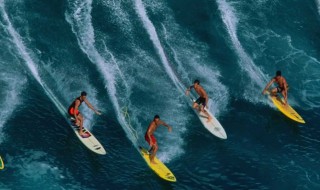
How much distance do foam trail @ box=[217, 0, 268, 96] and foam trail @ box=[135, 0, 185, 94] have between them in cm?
674

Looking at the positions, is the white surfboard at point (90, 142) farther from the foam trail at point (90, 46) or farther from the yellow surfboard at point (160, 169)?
the yellow surfboard at point (160, 169)

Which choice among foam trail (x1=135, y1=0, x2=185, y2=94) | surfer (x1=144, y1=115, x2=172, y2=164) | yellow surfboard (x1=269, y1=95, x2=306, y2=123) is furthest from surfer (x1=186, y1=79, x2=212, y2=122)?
yellow surfboard (x1=269, y1=95, x2=306, y2=123)

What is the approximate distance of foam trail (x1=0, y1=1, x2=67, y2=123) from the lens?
155 feet

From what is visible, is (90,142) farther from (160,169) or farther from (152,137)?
(160,169)

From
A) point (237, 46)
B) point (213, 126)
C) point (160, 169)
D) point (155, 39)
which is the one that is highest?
point (155, 39)

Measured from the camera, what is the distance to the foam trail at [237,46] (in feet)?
172

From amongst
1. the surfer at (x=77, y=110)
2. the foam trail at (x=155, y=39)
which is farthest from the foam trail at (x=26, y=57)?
the foam trail at (x=155, y=39)

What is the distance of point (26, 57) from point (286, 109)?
74.8 ft

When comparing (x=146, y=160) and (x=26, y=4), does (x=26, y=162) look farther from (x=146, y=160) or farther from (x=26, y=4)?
(x=26, y=4)

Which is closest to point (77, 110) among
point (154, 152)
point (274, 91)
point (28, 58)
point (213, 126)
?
point (154, 152)

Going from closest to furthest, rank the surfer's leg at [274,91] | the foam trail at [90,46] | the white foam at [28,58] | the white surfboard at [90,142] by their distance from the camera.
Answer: the white surfboard at [90,142] → the foam trail at [90,46] → the white foam at [28,58] → the surfer's leg at [274,91]

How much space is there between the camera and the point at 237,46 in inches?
2206

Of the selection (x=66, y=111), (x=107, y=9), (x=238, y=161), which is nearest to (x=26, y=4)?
(x=107, y=9)

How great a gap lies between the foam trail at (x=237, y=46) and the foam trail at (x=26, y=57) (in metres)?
17.2
